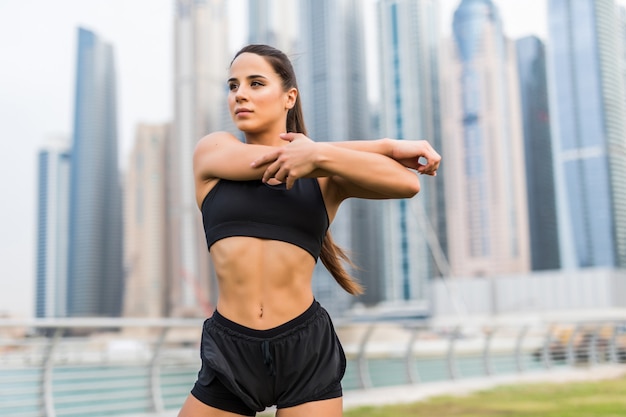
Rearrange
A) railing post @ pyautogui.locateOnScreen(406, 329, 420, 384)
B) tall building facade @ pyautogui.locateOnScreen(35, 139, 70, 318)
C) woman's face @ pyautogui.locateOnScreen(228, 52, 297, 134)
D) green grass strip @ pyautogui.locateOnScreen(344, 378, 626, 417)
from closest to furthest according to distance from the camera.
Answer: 1. woman's face @ pyautogui.locateOnScreen(228, 52, 297, 134)
2. green grass strip @ pyautogui.locateOnScreen(344, 378, 626, 417)
3. railing post @ pyautogui.locateOnScreen(406, 329, 420, 384)
4. tall building facade @ pyautogui.locateOnScreen(35, 139, 70, 318)

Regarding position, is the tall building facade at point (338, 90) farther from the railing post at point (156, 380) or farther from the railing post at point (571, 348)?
the railing post at point (156, 380)

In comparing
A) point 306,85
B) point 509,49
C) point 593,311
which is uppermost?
point 509,49

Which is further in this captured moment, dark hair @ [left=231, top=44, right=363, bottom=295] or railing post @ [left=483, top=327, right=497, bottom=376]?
railing post @ [left=483, top=327, right=497, bottom=376]

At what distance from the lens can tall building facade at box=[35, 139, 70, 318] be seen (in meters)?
96.6

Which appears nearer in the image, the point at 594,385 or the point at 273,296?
the point at 273,296

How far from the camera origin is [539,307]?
197ft

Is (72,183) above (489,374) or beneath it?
above

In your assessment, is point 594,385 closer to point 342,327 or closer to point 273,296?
point 342,327

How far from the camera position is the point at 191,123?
88.4 meters

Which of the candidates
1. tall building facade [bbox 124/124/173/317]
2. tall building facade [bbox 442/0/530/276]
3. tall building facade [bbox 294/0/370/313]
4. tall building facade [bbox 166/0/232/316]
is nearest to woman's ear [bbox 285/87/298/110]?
tall building facade [bbox 294/0/370/313]

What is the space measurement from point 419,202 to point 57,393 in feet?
253

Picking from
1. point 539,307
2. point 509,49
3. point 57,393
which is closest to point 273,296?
point 57,393

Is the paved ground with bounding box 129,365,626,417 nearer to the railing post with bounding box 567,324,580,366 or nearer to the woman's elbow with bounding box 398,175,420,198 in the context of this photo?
the railing post with bounding box 567,324,580,366

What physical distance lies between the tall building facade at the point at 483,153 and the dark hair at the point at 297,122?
271ft
